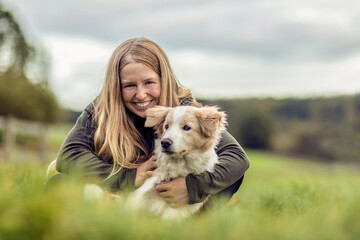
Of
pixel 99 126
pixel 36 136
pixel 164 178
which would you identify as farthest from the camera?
pixel 36 136

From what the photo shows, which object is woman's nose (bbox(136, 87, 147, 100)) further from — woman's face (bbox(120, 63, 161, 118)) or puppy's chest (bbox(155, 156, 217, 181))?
puppy's chest (bbox(155, 156, 217, 181))

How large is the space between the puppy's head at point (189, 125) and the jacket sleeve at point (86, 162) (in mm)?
459

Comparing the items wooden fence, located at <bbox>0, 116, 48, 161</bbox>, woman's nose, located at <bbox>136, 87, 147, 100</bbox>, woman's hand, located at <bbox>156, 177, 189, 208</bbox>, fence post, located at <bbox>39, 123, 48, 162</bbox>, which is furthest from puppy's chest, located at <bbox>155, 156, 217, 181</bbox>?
fence post, located at <bbox>39, 123, 48, 162</bbox>

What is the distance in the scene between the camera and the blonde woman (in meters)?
3.46

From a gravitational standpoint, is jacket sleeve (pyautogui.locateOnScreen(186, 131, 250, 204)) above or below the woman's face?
below

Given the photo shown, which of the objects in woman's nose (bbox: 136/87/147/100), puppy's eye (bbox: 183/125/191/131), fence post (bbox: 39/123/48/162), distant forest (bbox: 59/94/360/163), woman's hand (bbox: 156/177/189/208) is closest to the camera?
woman's hand (bbox: 156/177/189/208)

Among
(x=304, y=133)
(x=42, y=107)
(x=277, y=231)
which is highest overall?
(x=277, y=231)

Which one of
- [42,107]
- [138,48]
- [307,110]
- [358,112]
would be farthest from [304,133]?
[138,48]

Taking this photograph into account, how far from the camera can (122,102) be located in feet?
13.4

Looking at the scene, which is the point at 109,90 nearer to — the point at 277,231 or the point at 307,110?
the point at 277,231

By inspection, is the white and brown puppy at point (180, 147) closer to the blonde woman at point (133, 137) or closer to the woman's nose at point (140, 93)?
the blonde woman at point (133, 137)

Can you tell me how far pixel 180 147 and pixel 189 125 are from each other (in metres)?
0.26

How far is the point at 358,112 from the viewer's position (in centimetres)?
3988

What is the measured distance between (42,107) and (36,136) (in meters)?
2.08
